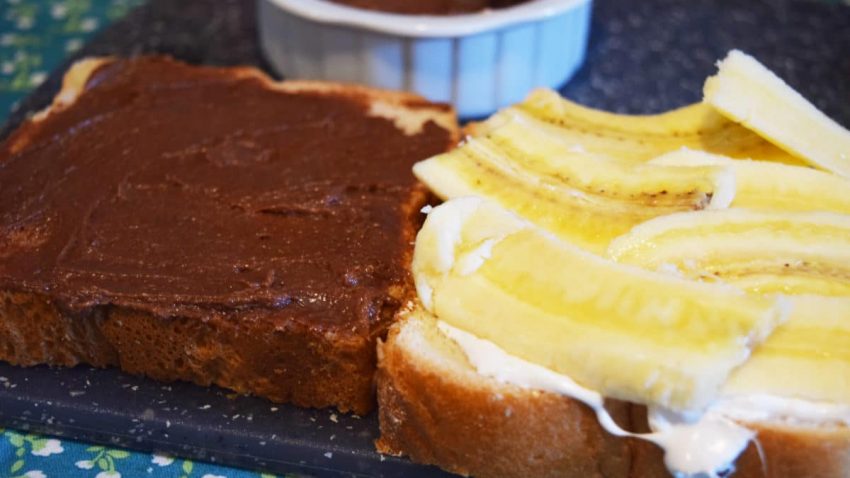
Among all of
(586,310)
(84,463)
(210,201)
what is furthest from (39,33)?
(586,310)

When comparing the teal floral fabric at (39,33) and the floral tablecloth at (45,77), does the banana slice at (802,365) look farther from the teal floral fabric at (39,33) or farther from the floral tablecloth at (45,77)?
the teal floral fabric at (39,33)

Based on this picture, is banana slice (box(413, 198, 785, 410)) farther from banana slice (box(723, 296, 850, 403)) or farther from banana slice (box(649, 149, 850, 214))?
banana slice (box(649, 149, 850, 214))

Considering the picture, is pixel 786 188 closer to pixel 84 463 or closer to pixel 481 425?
pixel 481 425

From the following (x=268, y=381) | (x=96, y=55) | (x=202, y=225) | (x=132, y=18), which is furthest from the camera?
(x=132, y=18)

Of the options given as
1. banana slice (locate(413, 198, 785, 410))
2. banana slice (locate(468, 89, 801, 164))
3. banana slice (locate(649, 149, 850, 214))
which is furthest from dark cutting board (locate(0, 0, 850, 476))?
banana slice (locate(649, 149, 850, 214))

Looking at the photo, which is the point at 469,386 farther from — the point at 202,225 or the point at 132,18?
the point at 132,18

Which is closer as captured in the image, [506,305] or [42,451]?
[506,305]

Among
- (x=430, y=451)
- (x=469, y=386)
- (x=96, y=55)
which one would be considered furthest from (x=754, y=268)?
(x=96, y=55)
